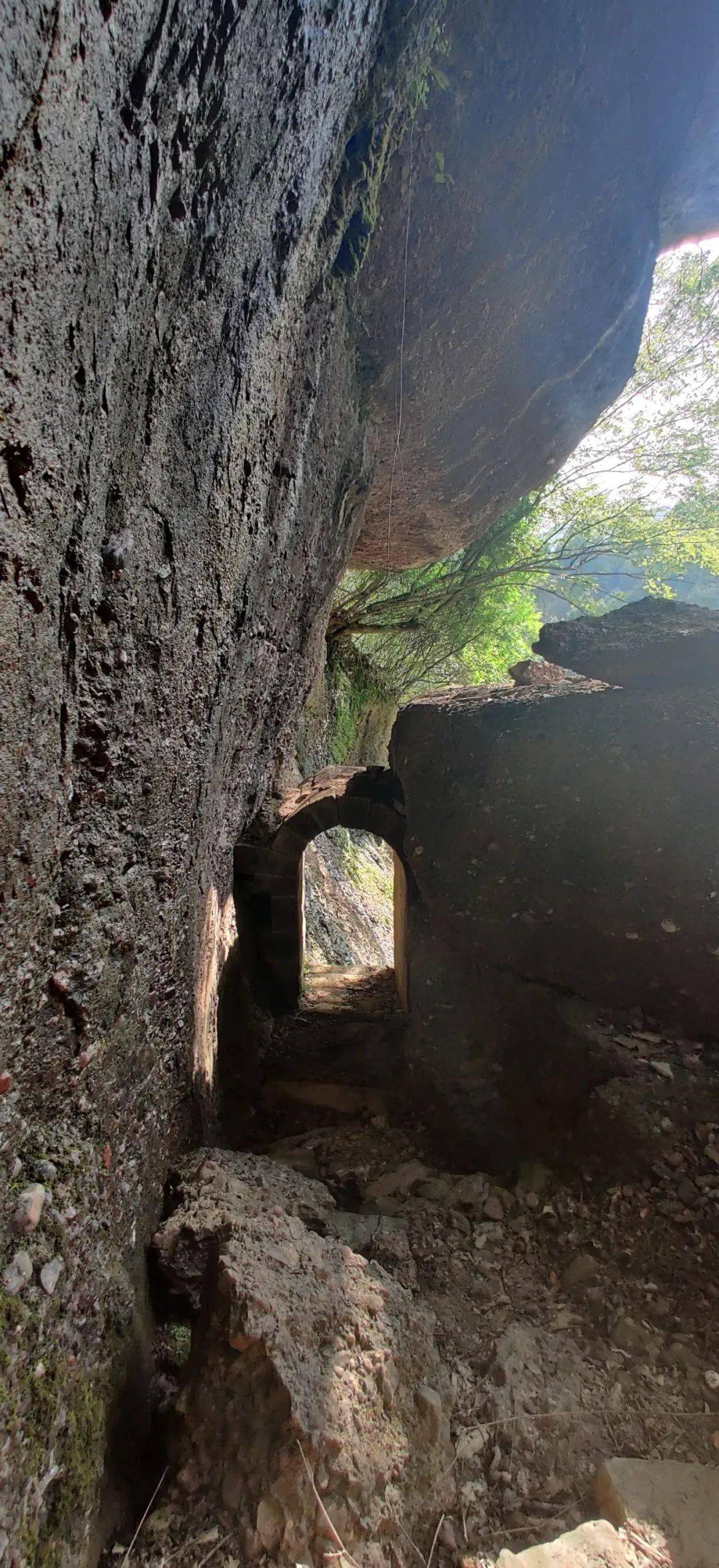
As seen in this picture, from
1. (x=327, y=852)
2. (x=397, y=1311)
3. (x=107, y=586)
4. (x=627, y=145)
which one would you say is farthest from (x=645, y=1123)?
(x=327, y=852)

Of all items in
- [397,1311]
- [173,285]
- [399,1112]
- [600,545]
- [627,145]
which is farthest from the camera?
[600,545]

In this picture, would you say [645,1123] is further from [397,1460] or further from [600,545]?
[600,545]

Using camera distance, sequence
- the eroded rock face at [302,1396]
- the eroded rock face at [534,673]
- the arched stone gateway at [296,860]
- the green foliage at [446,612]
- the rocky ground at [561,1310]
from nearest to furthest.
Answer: the eroded rock face at [302,1396] → the rocky ground at [561,1310] → the eroded rock face at [534,673] → the arched stone gateway at [296,860] → the green foliage at [446,612]

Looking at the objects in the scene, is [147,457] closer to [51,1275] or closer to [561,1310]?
[51,1275]

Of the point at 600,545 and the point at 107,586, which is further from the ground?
the point at 600,545

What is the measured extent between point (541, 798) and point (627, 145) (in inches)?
140

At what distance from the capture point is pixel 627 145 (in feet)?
12.0

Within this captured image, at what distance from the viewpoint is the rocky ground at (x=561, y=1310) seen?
1898 millimetres

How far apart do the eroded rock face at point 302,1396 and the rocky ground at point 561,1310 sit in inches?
2.5

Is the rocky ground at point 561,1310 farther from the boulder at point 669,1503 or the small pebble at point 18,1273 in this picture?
the small pebble at point 18,1273

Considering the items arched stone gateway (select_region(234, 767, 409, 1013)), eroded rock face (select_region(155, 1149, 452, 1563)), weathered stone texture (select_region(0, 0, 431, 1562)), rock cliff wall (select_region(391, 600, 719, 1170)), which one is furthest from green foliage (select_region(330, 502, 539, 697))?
eroded rock face (select_region(155, 1149, 452, 1563))

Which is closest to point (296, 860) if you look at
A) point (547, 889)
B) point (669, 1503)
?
point (547, 889)

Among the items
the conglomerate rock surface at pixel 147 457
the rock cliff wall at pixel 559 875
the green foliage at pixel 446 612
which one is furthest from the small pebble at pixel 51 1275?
the green foliage at pixel 446 612

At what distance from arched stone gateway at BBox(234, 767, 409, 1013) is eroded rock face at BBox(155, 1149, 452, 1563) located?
8.86 ft
